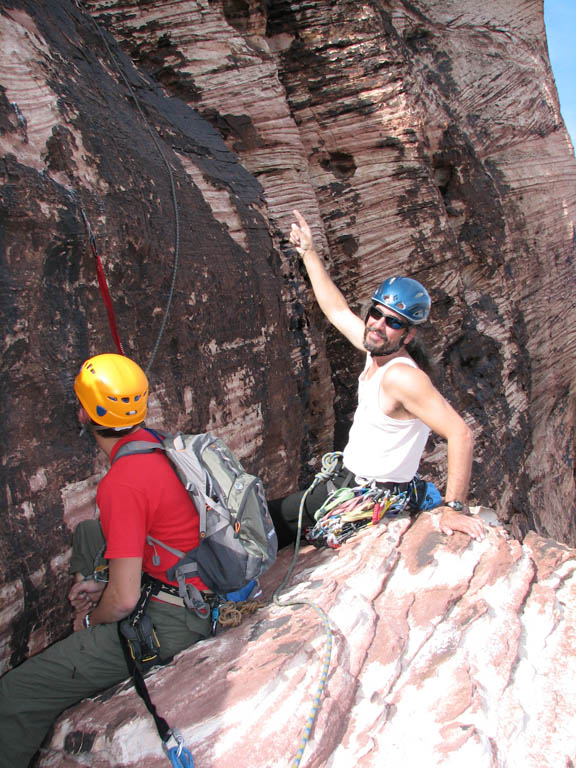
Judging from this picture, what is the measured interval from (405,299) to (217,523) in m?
2.00

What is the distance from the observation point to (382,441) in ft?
13.0

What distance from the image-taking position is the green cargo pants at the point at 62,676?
2.65 meters

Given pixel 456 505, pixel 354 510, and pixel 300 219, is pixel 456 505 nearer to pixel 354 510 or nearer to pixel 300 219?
pixel 354 510

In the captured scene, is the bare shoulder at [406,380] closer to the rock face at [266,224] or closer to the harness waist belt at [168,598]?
the rock face at [266,224]

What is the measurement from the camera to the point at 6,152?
345 cm

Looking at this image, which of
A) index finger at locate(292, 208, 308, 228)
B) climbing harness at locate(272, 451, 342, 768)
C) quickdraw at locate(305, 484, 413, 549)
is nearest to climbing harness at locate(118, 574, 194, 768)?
climbing harness at locate(272, 451, 342, 768)

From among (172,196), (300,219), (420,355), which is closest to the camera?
(420,355)

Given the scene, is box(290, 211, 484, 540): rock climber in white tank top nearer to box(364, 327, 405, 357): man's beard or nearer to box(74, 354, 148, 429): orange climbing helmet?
box(364, 327, 405, 357): man's beard

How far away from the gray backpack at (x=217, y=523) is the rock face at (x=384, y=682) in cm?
38

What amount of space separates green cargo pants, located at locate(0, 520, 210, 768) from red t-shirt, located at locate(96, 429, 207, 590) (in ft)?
0.87

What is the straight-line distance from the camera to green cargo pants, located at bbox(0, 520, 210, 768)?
265cm

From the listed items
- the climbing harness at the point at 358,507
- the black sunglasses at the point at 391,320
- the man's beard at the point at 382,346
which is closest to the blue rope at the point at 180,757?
the climbing harness at the point at 358,507

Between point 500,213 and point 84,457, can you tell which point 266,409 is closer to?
point 84,457

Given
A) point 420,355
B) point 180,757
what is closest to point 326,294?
point 420,355
